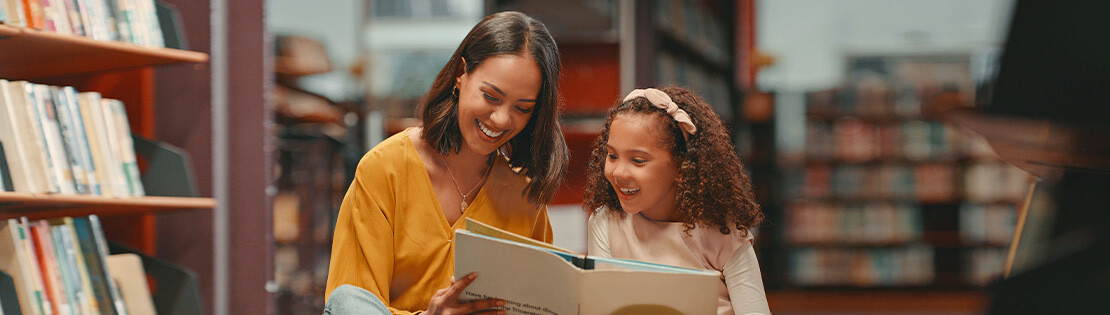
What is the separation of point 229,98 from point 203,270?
478 millimetres

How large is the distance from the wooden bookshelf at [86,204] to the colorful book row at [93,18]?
36cm

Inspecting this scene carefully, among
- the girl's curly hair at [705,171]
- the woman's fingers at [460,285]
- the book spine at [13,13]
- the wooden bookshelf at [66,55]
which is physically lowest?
the woman's fingers at [460,285]

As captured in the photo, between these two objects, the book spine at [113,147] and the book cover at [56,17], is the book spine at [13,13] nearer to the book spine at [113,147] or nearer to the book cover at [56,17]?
the book cover at [56,17]

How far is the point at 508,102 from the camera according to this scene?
146 centimetres

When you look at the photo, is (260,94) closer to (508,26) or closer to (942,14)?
(508,26)

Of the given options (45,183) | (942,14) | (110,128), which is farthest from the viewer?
(942,14)

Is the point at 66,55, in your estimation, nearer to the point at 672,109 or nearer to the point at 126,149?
the point at 126,149

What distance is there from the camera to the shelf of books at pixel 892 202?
695cm

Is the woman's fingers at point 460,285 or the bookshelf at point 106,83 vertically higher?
the bookshelf at point 106,83

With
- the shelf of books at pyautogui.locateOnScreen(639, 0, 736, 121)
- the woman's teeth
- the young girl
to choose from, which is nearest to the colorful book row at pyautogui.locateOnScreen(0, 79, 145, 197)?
the woman's teeth

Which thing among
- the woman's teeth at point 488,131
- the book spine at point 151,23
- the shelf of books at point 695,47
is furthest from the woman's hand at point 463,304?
the shelf of books at point 695,47

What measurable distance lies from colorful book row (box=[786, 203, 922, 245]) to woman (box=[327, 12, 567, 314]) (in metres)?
5.77

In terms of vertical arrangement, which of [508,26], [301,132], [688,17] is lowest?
[301,132]

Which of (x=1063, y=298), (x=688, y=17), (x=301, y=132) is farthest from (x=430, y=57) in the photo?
(x=1063, y=298)
